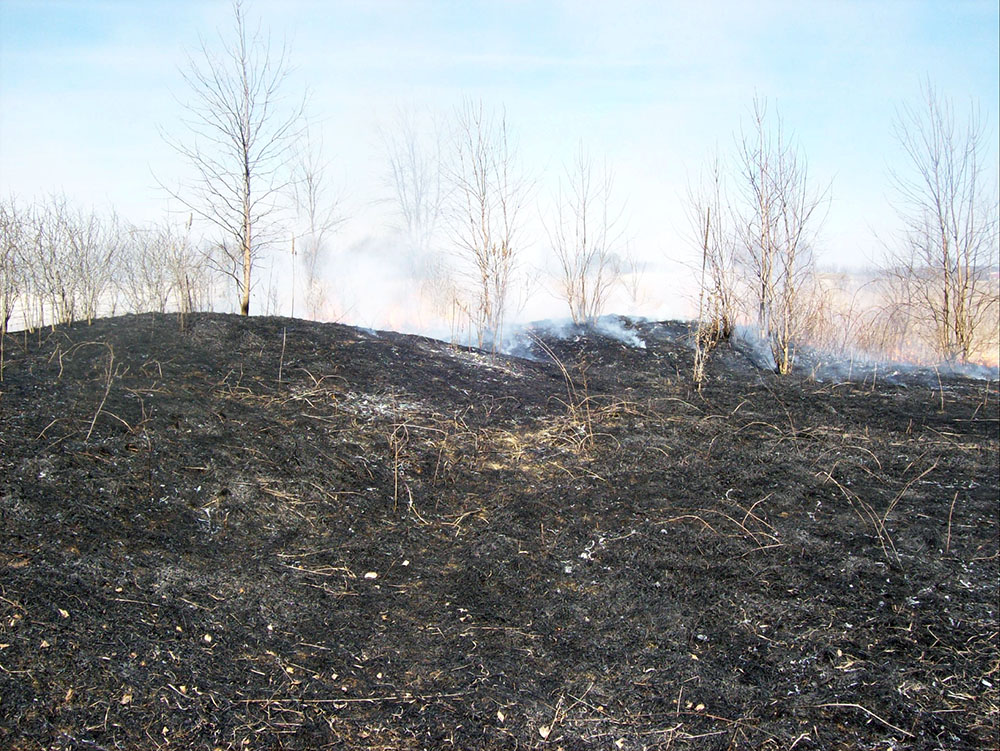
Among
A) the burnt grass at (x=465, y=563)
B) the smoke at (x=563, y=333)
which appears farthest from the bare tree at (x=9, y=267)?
the smoke at (x=563, y=333)

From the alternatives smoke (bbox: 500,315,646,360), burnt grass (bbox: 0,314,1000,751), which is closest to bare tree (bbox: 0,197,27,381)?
burnt grass (bbox: 0,314,1000,751)

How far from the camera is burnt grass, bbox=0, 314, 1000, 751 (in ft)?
9.00

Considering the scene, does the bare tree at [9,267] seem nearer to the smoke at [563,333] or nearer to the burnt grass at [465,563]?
the burnt grass at [465,563]

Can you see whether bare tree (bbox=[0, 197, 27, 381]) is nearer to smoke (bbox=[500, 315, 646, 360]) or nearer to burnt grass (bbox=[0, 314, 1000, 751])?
burnt grass (bbox=[0, 314, 1000, 751])

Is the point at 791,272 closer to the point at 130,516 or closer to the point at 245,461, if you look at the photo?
the point at 245,461

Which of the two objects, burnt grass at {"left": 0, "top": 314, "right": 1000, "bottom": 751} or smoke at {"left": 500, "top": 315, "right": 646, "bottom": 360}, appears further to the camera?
smoke at {"left": 500, "top": 315, "right": 646, "bottom": 360}

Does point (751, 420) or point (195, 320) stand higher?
point (195, 320)

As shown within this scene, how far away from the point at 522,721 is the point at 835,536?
2.48 metres

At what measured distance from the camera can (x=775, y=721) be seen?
278 centimetres

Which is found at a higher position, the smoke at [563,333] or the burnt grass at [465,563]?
the smoke at [563,333]

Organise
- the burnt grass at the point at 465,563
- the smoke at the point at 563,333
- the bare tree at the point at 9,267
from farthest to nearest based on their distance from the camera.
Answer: the smoke at the point at 563,333 < the bare tree at the point at 9,267 < the burnt grass at the point at 465,563

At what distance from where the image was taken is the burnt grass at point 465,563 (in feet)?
9.00

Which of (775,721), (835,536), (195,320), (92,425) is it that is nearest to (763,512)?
(835,536)

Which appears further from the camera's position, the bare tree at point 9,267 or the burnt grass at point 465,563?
the bare tree at point 9,267
